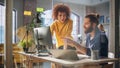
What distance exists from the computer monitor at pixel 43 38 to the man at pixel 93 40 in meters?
0.37

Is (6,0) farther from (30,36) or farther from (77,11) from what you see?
(77,11)

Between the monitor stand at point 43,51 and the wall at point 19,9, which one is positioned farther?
the wall at point 19,9

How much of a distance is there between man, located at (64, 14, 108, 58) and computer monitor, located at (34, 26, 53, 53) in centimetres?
37

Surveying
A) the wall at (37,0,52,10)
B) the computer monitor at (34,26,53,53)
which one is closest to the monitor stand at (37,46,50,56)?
the computer monitor at (34,26,53,53)

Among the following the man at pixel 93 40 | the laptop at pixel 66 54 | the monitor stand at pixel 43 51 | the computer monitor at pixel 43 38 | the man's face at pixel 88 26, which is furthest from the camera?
the man's face at pixel 88 26

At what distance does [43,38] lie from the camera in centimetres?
319

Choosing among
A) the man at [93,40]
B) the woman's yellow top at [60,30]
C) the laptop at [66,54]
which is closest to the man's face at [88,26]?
the man at [93,40]

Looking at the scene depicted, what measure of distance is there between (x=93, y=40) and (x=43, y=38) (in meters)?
0.85

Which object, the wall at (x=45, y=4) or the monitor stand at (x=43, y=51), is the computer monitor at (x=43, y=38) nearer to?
the monitor stand at (x=43, y=51)

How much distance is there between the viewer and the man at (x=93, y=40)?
9.41 feet

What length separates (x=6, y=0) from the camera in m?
3.73

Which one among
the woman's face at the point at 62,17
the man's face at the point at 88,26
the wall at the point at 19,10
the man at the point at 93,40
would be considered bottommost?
the man at the point at 93,40

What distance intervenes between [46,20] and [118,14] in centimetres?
559

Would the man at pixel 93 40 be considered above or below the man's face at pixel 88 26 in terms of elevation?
below
